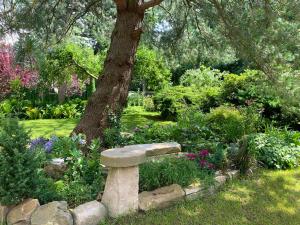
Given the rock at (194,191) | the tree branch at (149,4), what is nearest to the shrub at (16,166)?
the rock at (194,191)

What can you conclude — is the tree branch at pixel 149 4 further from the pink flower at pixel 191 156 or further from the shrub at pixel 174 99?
the shrub at pixel 174 99

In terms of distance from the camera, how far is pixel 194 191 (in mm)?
4008

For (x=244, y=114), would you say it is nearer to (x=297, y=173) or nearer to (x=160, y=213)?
(x=297, y=173)

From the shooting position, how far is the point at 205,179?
4.12 meters

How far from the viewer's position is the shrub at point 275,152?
5.28m

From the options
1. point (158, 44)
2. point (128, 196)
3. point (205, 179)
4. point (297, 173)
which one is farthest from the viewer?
point (158, 44)

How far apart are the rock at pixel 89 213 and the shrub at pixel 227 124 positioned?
305 centimetres

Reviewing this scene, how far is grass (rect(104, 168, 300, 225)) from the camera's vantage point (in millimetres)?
3479

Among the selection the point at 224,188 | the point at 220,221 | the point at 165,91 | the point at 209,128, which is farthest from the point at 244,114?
the point at 165,91

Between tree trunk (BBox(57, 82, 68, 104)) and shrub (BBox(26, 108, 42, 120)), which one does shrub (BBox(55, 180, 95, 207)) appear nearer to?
shrub (BBox(26, 108, 42, 120))

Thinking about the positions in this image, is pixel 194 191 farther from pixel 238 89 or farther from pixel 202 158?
pixel 238 89

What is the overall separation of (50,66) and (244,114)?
260 inches

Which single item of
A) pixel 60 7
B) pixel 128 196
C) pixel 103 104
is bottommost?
pixel 128 196

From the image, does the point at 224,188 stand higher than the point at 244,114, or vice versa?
the point at 244,114
